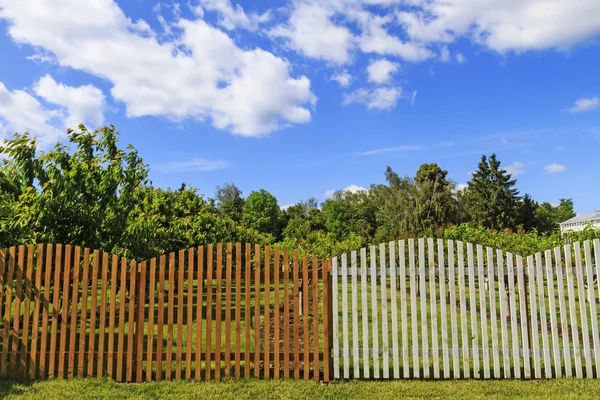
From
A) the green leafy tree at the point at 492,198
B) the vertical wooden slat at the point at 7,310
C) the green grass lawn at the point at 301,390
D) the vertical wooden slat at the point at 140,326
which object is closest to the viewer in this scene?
the green grass lawn at the point at 301,390

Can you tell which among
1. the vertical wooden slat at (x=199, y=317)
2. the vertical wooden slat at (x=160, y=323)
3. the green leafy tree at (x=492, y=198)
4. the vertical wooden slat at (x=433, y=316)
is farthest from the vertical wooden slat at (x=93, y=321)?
the green leafy tree at (x=492, y=198)

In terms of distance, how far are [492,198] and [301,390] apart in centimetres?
4769

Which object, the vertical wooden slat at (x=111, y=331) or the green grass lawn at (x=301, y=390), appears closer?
the green grass lawn at (x=301, y=390)

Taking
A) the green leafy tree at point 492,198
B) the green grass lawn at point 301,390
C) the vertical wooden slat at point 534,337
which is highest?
the green leafy tree at point 492,198

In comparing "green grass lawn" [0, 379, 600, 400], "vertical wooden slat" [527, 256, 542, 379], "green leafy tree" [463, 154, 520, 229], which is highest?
"green leafy tree" [463, 154, 520, 229]

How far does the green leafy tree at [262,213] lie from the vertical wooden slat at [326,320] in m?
56.2

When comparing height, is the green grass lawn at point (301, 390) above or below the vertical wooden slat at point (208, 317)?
below

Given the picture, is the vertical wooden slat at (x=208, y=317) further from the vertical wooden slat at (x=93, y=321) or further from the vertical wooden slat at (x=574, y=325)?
the vertical wooden slat at (x=574, y=325)

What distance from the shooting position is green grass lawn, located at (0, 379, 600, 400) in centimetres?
448

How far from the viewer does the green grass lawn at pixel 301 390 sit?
448cm

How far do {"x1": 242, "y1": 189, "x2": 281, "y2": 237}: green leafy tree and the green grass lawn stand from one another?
56.3 m

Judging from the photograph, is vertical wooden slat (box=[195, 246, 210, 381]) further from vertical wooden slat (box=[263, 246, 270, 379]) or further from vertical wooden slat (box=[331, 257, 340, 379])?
vertical wooden slat (box=[331, 257, 340, 379])

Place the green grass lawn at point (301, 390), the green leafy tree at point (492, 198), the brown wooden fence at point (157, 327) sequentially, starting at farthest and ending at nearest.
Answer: the green leafy tree at point (492, 198), the brown wooden fence at point (157, 327), the green grass lawn at point (301, 390)

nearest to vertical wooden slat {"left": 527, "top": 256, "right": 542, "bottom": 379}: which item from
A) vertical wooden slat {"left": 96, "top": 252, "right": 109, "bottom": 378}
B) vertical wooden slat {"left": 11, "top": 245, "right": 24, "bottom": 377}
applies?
vertical wooden slat {"left": 96, "top": 252, "right": 109, "bottom": 378}
